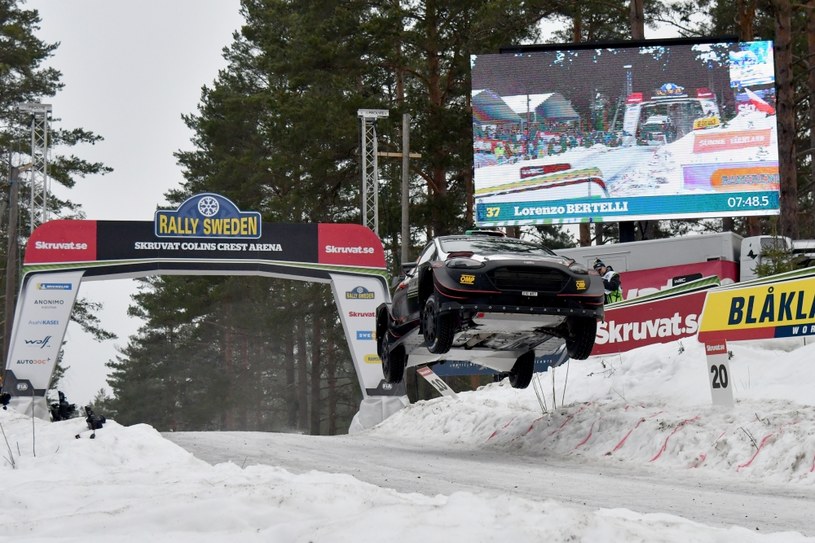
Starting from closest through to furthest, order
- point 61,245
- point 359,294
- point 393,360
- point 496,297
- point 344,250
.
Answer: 1. point 496,297
2. point 393,360
3. point 61,245
4. point 359,294
5. point 344,250

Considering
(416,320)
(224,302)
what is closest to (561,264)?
(416,320)

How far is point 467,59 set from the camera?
113ft

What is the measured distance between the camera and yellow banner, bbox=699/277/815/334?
12711 mm

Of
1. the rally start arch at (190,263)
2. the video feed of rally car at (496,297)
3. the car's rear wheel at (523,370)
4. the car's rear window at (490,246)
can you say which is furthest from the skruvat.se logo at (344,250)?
the car's rear window at (490,246)

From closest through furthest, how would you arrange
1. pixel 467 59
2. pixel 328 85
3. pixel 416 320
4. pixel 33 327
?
pixel 416 320 < pixel 33 327 < pixel 467 59 < pixel 328 85

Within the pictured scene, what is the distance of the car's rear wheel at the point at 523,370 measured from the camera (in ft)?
50.5

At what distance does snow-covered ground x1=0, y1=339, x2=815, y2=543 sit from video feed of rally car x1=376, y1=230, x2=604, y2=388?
1.63 meters

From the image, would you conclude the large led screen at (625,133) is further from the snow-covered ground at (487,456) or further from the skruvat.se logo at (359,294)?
the snow-covered ground at (487,456)

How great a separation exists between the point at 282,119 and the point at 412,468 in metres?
27.8

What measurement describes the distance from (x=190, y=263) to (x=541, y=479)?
1492 centimetres

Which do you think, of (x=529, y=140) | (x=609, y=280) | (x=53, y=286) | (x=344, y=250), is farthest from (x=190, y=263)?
(x=609, y=280)

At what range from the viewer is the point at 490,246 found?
13.3 meters

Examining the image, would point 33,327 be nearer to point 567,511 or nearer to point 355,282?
point 355,282

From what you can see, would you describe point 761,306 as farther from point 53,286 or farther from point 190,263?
point 53,286
